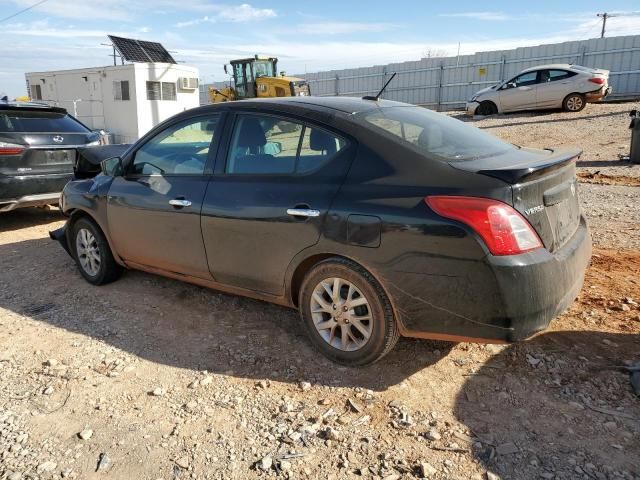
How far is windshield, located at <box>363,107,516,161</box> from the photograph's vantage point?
309 cm

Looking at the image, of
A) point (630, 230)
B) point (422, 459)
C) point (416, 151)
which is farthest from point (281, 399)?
point (630, 230)

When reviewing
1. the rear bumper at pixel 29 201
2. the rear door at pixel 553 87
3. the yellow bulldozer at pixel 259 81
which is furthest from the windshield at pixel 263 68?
the rear bumper at pixel 29 201

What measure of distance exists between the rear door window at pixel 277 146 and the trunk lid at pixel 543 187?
0.84 metres

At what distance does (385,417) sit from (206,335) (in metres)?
1.57

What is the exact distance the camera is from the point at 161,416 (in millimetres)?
2875

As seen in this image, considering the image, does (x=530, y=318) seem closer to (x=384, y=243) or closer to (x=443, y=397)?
(x=443, y=397)

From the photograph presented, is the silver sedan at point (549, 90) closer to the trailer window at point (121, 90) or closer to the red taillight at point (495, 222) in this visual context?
the trailer window at point (121, 90)

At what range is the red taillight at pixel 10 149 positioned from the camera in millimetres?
6344

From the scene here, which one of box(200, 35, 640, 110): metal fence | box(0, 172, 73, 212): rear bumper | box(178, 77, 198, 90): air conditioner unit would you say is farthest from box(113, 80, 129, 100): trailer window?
box(200, 35, 640, 110): metal fence

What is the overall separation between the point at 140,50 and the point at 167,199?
2043cm

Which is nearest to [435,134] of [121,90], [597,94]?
[121,90]

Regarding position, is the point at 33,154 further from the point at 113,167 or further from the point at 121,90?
the point at 121,90

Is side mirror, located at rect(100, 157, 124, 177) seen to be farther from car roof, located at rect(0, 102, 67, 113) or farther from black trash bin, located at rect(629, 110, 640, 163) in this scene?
black trash bin, located at rect(629, 110, 640, 163)

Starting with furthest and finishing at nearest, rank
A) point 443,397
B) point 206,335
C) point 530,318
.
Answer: point 206,335, point 443,397, point 530,318
